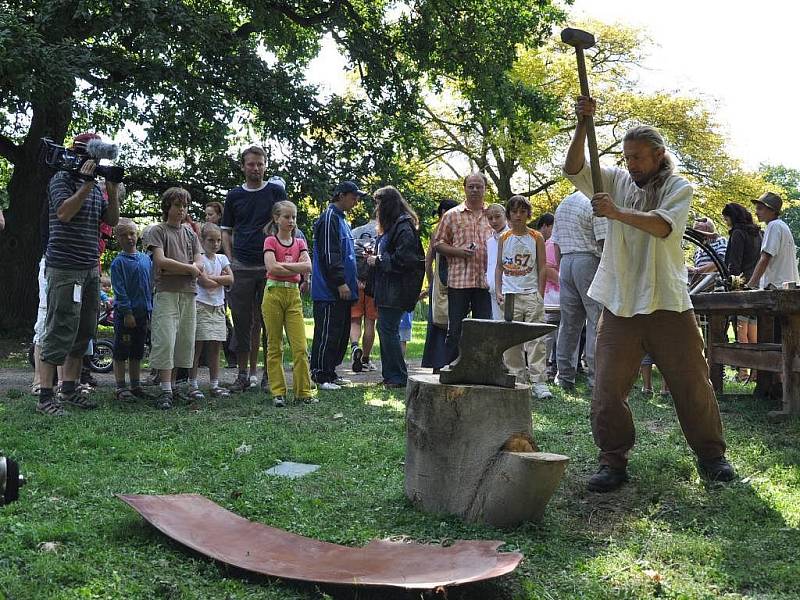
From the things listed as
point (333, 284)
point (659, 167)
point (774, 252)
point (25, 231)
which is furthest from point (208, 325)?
point (25, 231)

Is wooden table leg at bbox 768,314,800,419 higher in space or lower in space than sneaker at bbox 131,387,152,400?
higher

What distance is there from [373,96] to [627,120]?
1845 cm

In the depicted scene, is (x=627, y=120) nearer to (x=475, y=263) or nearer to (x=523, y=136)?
(x=523, y=136)

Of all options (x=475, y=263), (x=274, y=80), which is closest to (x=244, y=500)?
(x=475, y=263)

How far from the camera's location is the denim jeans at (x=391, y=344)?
920 centimetres

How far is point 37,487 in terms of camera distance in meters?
4.85

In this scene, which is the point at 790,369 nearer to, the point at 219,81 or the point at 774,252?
the point at 774,252

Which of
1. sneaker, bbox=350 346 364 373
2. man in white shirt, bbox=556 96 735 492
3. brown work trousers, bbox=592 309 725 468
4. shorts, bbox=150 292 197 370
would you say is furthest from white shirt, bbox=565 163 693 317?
sneaker, bbox=350 346 364 373

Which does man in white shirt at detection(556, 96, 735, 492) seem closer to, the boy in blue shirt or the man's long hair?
the man's long hair

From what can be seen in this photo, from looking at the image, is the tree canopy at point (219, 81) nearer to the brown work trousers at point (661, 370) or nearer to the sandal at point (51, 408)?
the sandal at point (51, 408)

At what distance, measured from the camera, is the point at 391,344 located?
9.18 meters

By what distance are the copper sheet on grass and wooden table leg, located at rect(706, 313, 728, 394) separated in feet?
18.5

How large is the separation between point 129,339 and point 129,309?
10.9 inches

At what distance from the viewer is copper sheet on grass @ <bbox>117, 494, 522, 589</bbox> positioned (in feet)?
11.3
